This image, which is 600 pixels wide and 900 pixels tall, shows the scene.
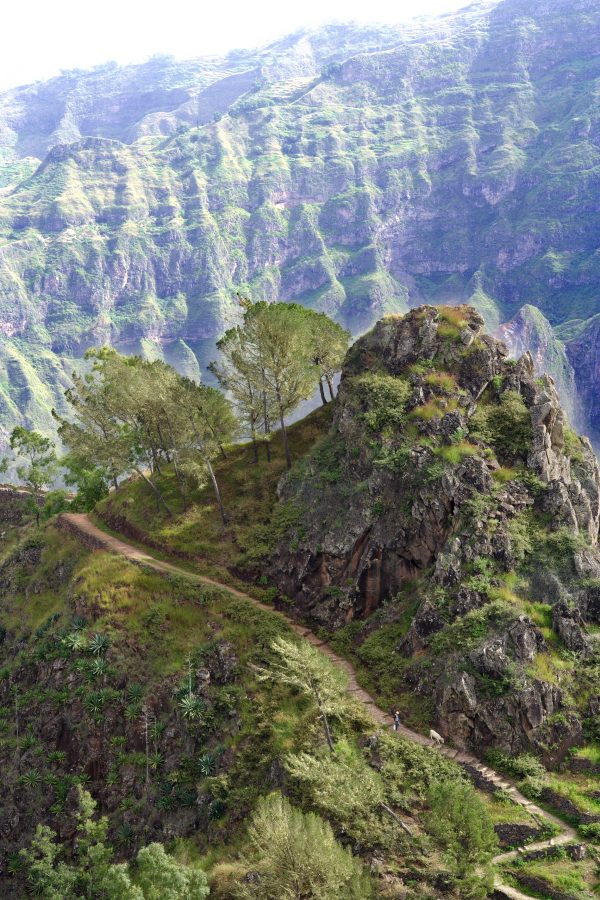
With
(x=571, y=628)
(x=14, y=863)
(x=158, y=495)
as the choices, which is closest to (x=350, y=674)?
(x=571, y=628)

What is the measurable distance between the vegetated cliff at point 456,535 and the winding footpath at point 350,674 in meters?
1.39

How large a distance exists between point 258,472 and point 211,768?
29449mm

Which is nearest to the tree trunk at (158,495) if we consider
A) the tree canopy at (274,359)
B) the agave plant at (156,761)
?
the tree canopy at (274,359)

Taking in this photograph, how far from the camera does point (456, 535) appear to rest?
45.5 meters

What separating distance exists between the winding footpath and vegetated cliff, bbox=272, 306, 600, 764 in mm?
1390

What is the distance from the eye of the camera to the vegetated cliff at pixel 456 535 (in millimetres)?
39188

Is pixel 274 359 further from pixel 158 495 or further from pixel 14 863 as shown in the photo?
pixel 14 863

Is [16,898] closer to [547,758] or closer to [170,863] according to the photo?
[170,863]

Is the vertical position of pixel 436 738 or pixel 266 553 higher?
pixel 266 553

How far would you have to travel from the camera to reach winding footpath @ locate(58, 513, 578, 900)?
104ft

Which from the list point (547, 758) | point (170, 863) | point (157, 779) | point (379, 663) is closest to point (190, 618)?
point (157, 779)

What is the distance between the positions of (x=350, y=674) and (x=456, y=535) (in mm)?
11766

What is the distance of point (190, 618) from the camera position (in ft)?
168

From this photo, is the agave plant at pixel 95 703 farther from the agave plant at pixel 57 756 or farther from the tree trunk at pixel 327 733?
the tree trunk at pixel 327 733
